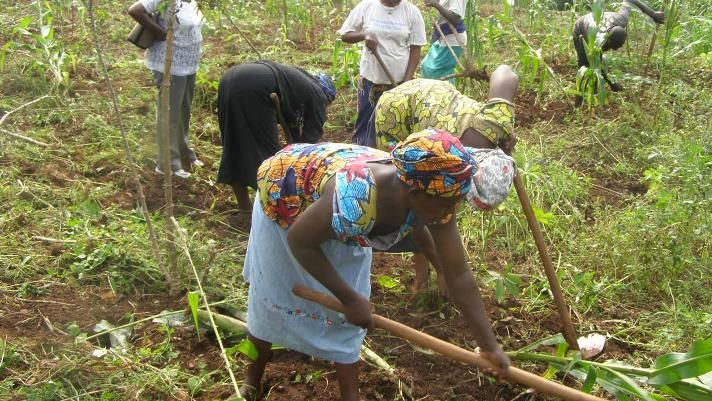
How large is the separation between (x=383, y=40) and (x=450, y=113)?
1.66 m

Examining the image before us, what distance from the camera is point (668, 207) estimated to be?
11.4 ft

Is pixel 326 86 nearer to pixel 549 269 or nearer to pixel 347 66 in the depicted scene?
pixel 549 269

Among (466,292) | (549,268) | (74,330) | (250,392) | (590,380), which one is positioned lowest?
(250,392)

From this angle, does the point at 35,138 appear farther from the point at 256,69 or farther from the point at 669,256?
the point at 669,256

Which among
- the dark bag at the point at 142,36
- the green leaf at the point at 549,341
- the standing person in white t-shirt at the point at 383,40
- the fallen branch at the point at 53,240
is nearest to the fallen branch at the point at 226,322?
the fallen branch at the point at 53,240

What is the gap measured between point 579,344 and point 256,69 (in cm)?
201

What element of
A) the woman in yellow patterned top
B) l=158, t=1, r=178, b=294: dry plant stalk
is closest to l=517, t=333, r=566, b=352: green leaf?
the woman in yellow patterned top

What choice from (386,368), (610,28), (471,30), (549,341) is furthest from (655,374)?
(610,28)

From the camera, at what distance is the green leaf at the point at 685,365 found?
2150mm

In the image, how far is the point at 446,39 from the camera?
186 inches

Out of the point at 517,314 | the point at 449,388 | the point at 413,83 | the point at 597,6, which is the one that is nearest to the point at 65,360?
the point at 449,388

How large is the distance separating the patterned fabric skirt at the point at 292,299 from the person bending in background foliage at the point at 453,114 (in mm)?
487

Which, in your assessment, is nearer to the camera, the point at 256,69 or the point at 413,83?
the point at 413,83

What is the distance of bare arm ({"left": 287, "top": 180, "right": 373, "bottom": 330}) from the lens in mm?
1963
